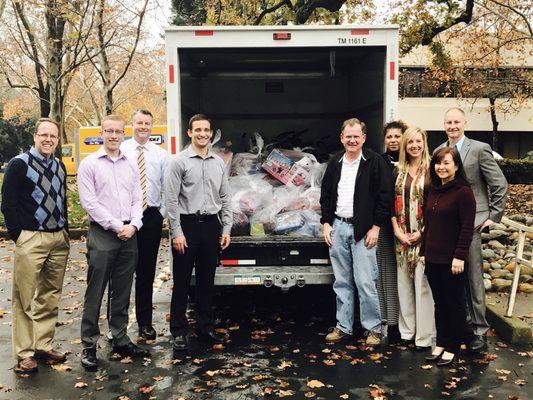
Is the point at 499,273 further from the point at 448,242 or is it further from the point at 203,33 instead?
the point at 203,33

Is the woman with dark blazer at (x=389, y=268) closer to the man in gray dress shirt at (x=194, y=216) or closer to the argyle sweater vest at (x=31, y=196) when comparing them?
the man in gray dress shirt at (x=194, y=216)

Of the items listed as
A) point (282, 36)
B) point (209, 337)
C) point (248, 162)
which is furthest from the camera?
point (248, 162)

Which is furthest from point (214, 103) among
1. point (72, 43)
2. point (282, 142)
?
point (72, 43)

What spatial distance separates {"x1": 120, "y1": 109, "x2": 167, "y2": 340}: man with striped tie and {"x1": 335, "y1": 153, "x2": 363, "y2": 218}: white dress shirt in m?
1.64

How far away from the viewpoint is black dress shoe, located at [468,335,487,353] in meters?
5.07

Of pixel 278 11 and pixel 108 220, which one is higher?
pixel 278 11

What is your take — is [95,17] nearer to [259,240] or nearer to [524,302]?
[259,240]

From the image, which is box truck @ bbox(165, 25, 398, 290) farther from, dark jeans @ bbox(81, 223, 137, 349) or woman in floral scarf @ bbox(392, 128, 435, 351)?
dark jeans @ bbox(81, 223, 137, 349)

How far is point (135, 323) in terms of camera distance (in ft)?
20.5

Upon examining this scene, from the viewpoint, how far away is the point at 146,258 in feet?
18.1

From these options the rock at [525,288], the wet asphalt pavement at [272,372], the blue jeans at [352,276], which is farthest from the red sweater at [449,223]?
the rock at [525,288]

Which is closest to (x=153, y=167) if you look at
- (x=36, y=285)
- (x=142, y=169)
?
(x=142, y=169)

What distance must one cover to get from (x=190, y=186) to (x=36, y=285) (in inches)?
58.8

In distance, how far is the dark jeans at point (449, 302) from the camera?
4.78 m
